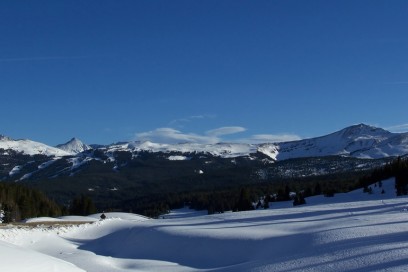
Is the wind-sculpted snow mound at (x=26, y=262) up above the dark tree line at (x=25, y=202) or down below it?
below

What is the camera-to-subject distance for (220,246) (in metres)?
26.8

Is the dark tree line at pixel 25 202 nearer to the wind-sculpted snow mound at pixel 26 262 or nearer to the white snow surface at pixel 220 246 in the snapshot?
the white snow surface at pixel 220 246

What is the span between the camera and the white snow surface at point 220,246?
1669 centimetres

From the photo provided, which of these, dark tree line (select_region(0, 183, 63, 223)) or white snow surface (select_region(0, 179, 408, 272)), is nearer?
white snow surface (select_region(0, 179, 408, 272))

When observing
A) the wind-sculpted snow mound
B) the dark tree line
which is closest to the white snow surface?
the wind-sculpted snow mound

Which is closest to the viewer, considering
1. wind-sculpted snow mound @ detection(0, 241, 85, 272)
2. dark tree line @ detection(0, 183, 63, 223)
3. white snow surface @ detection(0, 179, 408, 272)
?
wind-sculpted snow mound @ detection(0, 241, 85, 272)

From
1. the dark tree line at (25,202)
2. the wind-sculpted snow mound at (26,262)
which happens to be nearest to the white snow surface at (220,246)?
the wind-sculpted snow mound at (26,262)

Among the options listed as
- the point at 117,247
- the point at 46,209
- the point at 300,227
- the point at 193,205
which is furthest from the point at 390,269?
the point at 193,205

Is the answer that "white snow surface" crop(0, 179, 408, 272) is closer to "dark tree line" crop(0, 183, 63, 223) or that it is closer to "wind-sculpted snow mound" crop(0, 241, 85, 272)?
"wind-sculpted snow mound" crop(0, 241, 85, 272)

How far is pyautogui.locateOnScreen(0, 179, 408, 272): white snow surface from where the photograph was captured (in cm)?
1669

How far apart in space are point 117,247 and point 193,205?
398 ft

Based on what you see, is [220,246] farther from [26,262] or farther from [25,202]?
[25,202]

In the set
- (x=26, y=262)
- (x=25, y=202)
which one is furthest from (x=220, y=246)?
(x=25, y=202)

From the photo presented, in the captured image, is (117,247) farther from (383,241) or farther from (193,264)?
(383,241)
